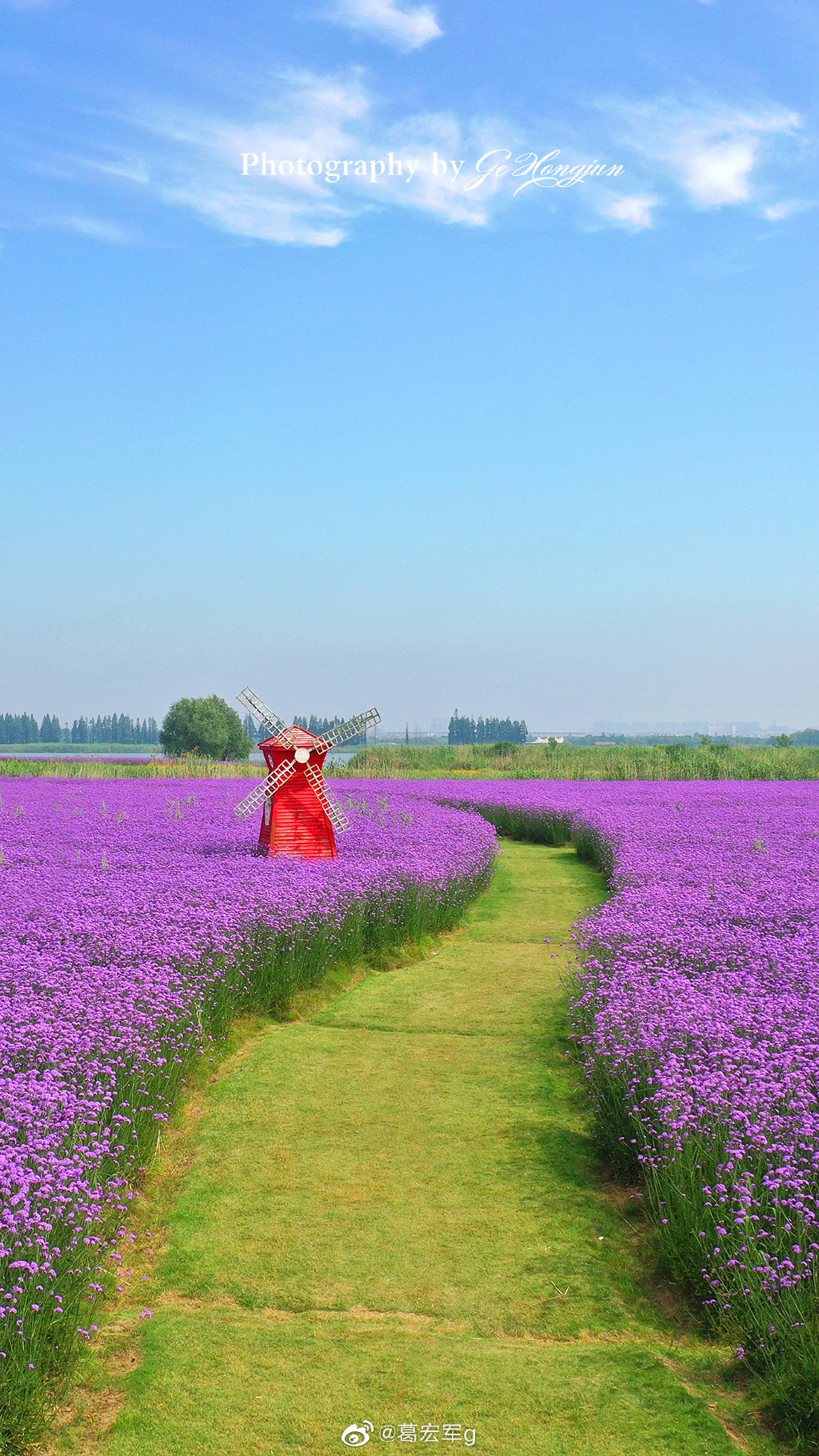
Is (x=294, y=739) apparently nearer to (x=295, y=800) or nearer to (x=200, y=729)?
(x=295, y=800)

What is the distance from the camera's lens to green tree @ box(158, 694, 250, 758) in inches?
3103

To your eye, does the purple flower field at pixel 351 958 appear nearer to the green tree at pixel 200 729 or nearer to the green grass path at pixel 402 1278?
the green grass path at pixel 402 1278

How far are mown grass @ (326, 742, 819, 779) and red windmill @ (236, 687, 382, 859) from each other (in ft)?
89.3

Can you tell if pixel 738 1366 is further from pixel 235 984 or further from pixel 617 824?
pixel 617 824

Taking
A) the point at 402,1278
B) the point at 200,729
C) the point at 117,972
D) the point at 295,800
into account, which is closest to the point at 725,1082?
the point at 402,1278

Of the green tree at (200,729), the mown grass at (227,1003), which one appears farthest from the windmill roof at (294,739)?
the green tree at (200,729)

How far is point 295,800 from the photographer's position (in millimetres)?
16156

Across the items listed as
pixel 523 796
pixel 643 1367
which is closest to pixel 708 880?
pixel 643 1367

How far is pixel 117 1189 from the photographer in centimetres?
590

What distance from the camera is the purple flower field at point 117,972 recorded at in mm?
4453

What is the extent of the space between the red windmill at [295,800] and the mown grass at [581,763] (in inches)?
1071

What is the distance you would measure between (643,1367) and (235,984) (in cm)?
596

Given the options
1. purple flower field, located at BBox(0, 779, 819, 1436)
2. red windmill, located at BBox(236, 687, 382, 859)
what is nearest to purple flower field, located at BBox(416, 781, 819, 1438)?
purple flower field, located at BBox(0, 779, 819, 1436)

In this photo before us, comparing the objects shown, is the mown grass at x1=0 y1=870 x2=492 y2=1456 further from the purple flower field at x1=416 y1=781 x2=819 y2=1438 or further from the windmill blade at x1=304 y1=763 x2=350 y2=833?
the purple flower field at x1=416 y1=781 x2=819 y2=1438
